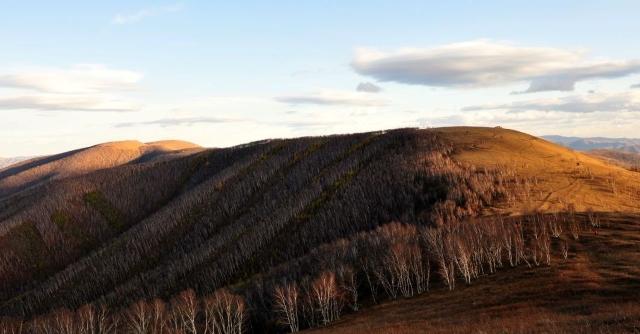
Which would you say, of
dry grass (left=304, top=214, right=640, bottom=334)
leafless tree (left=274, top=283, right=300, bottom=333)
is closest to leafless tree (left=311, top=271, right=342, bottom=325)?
leafless tree (left=274, top=283, right=300, bottom=333)

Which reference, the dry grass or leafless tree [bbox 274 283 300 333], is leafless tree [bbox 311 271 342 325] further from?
the dry grass

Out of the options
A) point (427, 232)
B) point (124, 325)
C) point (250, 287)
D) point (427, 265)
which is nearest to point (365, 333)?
point (427, 265)

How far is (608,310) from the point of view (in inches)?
2670

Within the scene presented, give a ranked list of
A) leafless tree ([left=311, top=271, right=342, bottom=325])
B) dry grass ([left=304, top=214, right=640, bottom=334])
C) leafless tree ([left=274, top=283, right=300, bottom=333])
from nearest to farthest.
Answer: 1. dry grass ([left=304, top=214, right=640, bottom=334])
2. leafless tree ([left=311, top=271, right=342, bottom=325])
3. leafless tree ([left=274, top=283, right=300, bottom=333])

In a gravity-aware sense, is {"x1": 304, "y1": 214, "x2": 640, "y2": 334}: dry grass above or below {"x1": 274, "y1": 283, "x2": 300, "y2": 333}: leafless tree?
above

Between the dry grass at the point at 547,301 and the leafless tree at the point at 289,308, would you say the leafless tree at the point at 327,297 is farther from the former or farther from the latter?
the dry grass at the point at 547,301

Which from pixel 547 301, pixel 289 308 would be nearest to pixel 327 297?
pixel 289 308

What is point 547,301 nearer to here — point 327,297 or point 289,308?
point 327,297

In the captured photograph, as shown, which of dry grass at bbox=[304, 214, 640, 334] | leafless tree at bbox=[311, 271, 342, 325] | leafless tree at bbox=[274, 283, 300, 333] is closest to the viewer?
dry grass at bbox=[304, 214, 640, 334]

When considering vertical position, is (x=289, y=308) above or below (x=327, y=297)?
below

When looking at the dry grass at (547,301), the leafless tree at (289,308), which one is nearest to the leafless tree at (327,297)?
the leafless tree at (289,308)

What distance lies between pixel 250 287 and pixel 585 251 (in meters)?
109

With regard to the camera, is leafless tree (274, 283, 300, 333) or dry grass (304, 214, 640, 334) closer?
dry grass (304, 214, 640, 334)

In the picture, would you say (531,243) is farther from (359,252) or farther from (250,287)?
(250,287)
